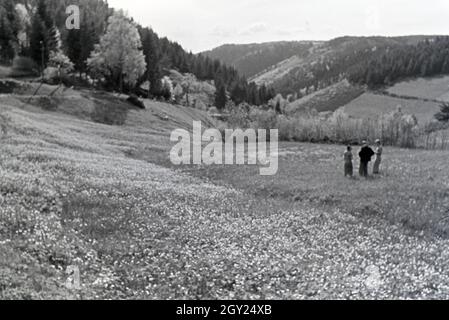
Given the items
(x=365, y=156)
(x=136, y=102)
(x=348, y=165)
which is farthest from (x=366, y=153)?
(x=136, y=102)

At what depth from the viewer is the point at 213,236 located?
57.2 feet

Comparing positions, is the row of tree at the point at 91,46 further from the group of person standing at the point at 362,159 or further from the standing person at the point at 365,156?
the standing person at the point at 365,156

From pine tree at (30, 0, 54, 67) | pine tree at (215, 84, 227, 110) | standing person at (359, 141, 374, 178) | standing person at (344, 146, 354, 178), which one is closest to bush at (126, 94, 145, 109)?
pine tree at (30, 0, 54, 67)

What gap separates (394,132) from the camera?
3937 inches

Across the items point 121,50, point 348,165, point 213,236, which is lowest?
point 213,236

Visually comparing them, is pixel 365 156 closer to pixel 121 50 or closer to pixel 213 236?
pixel 213 236

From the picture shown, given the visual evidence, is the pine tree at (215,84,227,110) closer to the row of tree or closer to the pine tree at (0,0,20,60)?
the row of tree

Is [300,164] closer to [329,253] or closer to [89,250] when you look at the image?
[329,253]

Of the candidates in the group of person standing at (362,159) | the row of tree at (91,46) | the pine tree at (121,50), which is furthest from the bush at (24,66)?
the group of person standing at (362,159)

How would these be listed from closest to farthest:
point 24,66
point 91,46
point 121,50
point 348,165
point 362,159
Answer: point 362,159
point 348,165
point 121,50
point 24,66
point 91,46

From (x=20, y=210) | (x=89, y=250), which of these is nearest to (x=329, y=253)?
(x=89, y=250)

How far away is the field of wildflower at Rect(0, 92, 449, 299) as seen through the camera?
40.1 ft

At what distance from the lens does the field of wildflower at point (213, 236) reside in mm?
12234
